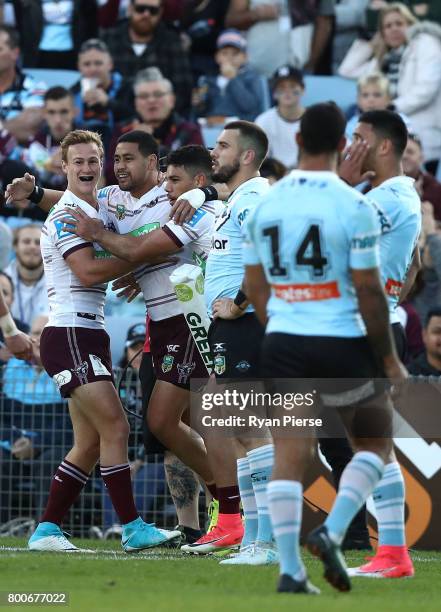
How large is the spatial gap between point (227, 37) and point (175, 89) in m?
1.12

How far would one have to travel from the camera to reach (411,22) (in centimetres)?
1684

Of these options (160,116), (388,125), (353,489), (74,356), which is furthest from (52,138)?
(353,489)

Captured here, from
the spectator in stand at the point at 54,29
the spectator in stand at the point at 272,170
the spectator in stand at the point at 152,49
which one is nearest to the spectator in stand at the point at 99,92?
the spectator in stand at the point at 152,49

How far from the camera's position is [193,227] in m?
9.16

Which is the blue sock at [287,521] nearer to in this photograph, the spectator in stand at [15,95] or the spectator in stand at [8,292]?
the spectator in stand at [8,292]

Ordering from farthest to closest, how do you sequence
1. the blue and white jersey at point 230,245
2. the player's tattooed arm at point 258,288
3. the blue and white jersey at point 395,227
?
the blue and white jersey at point 230,245 → the blue and white jersey at point 395,227 → the player's tattooed arm at point 258,288

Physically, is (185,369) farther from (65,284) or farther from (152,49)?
(152,49)

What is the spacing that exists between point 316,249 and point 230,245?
2.10 m

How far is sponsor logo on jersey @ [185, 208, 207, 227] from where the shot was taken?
9.15 m

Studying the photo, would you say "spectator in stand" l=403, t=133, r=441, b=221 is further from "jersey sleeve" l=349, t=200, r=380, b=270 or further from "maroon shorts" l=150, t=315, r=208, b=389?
"jersey sleeve" l=349, t=200, r=380, b=270

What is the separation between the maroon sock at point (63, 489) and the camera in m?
9.14

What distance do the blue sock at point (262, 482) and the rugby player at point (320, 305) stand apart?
57.6 inches

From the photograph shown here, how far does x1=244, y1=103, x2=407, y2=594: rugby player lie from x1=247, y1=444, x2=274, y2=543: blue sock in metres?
1.46

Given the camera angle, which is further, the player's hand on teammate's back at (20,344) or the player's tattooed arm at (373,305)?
the player's hand on teammate's back at (20,344)
